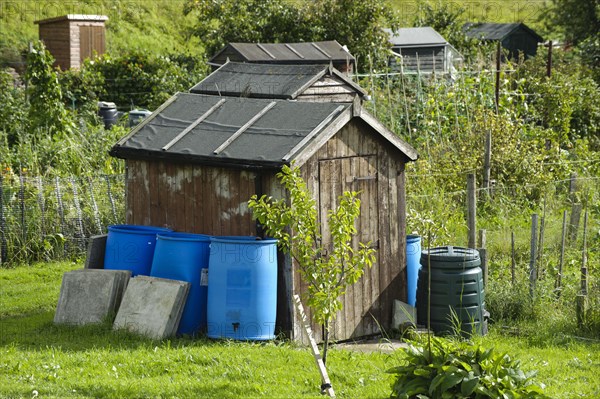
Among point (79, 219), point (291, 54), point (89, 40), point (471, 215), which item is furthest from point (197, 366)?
point (89, 40)

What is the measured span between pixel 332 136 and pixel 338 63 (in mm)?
12732

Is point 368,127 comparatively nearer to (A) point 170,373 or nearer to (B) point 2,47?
(A) point 170,373

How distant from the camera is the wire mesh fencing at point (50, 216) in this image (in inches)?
501

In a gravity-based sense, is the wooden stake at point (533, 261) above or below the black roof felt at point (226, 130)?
below

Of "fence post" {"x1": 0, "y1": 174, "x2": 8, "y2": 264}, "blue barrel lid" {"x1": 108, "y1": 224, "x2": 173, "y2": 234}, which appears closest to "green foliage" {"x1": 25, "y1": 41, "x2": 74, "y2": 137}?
"fence post" {"x1": 0, "y1": 174, "x2": 8, "y2": 264}

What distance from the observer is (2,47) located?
32.3 metres

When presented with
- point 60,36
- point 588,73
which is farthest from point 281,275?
point 60,36

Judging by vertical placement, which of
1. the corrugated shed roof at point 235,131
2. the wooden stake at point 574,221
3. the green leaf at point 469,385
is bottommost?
the green leaf at point 469,385

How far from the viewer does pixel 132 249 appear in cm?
949

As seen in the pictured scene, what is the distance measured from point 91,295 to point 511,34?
125 feet

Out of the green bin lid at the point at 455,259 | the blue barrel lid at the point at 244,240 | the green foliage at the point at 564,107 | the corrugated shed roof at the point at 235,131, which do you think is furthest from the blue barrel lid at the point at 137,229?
the green foliage at the point at 564,107

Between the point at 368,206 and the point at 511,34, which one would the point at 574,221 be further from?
the point at 511,34

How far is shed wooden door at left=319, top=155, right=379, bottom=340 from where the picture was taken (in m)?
9.24

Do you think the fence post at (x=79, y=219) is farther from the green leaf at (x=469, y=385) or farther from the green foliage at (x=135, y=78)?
the green foliage at (x=135, y=78)
